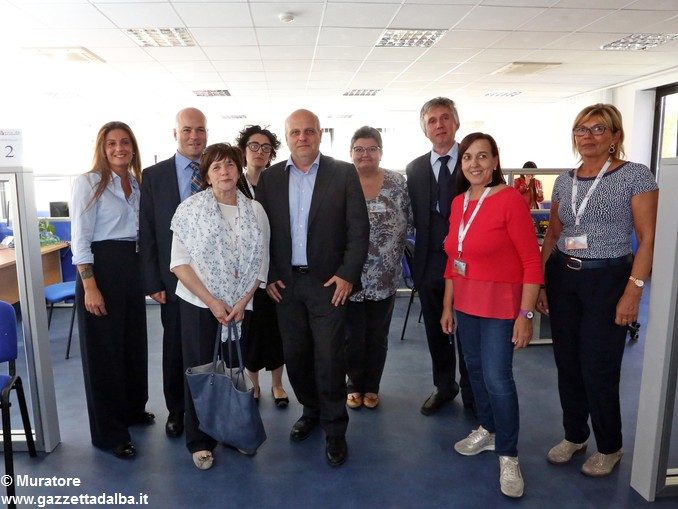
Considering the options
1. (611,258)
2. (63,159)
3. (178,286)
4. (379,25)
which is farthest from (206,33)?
(63,159)

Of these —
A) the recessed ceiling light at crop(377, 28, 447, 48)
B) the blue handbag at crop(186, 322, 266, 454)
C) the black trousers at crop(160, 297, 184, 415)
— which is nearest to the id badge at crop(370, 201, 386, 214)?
the blue handbag at crop(186, 322, 266, 454)

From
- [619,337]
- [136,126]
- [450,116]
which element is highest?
[136,126]

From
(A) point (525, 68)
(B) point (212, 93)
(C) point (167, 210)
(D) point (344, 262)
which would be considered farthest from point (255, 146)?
(B) point (212, 93)

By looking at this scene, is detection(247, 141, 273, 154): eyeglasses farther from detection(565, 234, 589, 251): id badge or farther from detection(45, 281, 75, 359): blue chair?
detection(45, 281, 75, 359): blue chair

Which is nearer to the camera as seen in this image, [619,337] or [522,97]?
[619,337]

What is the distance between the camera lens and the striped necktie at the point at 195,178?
218 cm

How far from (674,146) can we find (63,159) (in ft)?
45.1

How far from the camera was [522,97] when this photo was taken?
33.5ft

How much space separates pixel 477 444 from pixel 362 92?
26.5 ft

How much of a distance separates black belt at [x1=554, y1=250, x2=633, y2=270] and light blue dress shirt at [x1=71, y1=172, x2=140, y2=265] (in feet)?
6.03

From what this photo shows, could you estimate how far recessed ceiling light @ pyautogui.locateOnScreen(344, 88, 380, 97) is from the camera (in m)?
8.95

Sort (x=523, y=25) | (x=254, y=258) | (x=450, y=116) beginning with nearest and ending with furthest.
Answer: (x=254, y=258) → (x=450, y=116) → (x=523, y=25)

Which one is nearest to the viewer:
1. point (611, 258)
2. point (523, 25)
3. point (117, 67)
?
point (611, 258)

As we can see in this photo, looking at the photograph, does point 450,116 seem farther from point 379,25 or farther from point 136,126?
point 136,126
